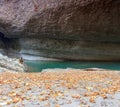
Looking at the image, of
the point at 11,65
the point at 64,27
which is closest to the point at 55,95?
the point at 11,65

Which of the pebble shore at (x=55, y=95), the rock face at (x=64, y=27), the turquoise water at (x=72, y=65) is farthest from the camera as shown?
the turquoise water at (x=72, y=65)

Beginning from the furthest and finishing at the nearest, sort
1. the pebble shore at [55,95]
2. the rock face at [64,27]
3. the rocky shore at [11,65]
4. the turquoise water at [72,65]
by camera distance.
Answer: the turquoise water at [72,65]
the rock face at [64,27]
the rocky shore at [11,65]
the pebble shore at [55,95]

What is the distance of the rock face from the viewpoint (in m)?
19.3

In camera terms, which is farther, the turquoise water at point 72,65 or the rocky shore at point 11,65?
the turquoise water at point 72,65

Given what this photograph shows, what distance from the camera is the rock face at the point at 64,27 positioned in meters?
19.3

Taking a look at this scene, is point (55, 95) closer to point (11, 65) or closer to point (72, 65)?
point (11, 65)

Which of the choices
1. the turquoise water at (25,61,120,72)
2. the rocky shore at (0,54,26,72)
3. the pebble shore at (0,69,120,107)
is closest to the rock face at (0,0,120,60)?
the turquoise water at (25,61,120,72)

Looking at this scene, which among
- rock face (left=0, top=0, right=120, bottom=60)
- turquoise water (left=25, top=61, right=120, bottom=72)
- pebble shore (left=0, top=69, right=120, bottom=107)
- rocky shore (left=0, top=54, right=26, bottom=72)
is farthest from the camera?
turquoise water (left=25, top=61, right=120, bottom=72)

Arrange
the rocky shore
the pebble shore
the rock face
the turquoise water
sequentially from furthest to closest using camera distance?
the turquoise water, the rock face, the rocky shore, the pebble shore

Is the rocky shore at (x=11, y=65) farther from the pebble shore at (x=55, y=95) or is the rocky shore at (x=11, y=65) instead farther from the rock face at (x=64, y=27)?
the pebble shore at (x=55, y=95)

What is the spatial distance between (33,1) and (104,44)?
6332 millimetres

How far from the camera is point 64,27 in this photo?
68.1ft

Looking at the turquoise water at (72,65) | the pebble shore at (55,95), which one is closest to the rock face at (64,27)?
the turquoise water at (72,65)

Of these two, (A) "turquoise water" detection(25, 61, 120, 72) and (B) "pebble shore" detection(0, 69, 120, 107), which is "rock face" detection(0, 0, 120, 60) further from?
(B) "pebble shore" detection(0, 69, 120, 107)
